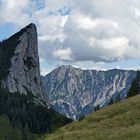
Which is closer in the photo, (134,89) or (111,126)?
(111,126)

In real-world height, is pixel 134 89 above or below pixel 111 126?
above

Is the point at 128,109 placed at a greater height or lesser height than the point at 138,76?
lesser

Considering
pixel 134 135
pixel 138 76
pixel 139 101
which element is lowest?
pixel 134 135

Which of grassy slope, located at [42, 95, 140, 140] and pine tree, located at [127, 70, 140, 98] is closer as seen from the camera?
grassy slope, located at [42, 95, 140, 140]

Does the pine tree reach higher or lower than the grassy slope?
higher

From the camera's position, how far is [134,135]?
43.7m

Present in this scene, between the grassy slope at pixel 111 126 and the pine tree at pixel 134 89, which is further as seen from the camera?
the pine tree at pixel 134 89

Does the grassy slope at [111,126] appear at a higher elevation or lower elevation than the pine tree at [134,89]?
lower

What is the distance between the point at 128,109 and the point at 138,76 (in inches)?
2793

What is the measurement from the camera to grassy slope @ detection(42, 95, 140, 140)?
46.1 meters

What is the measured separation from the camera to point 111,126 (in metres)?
57.0

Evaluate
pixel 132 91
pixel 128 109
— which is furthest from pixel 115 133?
pixel 132 91

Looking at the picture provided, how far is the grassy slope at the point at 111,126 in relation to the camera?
151 ft

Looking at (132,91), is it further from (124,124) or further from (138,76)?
(124,124)
